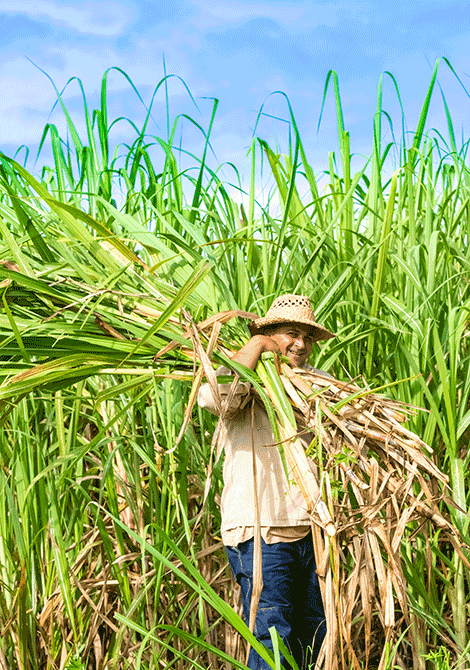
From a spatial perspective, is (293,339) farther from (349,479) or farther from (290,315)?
(349,479)

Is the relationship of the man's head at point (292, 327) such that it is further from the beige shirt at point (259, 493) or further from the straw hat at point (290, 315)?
the beige shirt at point (259, 493)

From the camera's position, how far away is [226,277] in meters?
2.49

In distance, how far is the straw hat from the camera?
6.73ft

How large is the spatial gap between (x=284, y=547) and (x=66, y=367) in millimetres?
898

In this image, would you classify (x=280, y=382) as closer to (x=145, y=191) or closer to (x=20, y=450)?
(x=20, y=450)

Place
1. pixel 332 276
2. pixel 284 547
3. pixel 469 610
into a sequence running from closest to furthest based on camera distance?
pixel 284 547, pixel 469 610, pixel 332 276

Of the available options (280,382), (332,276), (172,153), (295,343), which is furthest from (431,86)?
(280,382)

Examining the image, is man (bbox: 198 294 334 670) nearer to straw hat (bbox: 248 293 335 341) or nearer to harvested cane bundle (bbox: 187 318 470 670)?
straw hat (bbox: 248 293 335 341)

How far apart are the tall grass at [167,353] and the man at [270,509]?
120mm

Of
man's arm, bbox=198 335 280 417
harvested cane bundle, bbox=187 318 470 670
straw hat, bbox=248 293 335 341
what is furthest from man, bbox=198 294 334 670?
harvested cane bundle, bbox=187 318 470 670

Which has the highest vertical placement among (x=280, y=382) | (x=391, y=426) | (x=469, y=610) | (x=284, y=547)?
(x=280, y=382)

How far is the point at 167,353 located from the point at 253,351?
216 mm

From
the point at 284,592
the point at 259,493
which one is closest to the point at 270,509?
the point at 259,493

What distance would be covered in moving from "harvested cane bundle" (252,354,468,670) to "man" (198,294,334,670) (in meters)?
0.37
